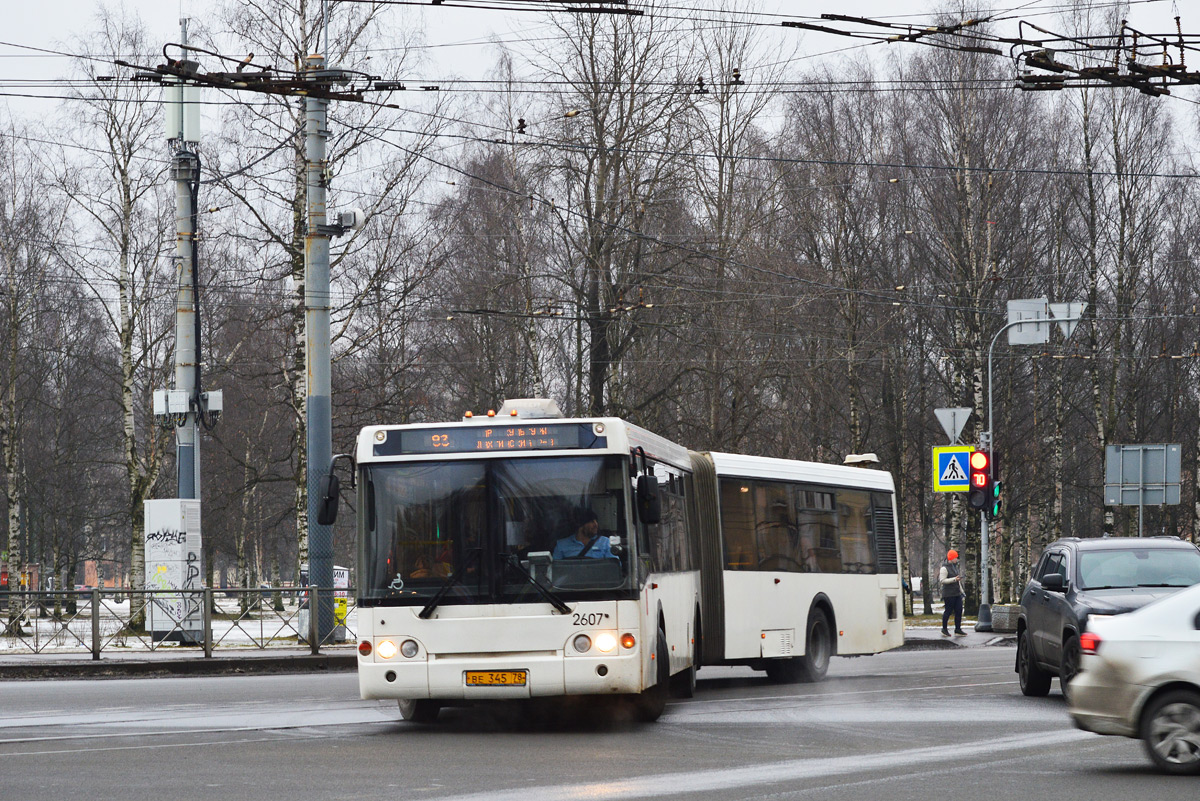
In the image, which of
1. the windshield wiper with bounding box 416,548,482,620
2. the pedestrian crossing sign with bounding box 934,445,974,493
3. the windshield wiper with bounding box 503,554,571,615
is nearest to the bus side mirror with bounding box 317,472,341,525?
the windshield wiper with bounding box 416,548,482,620

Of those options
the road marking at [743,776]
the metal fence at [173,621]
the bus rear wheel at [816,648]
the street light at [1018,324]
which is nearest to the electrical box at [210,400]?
the metal fence at [173,621]

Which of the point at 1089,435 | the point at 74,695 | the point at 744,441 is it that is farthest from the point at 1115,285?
the point at 74,695

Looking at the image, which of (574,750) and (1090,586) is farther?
(1090,586)

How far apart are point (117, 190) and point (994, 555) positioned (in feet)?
106

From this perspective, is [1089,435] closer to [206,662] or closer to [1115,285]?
[1115,285]

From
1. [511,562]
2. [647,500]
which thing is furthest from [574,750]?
[647,500]

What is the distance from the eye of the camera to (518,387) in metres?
42.8

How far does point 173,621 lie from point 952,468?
14.0 meters

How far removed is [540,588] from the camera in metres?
13.3

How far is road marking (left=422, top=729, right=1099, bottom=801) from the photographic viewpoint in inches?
370

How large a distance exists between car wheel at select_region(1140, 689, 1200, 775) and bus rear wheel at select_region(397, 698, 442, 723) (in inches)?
249

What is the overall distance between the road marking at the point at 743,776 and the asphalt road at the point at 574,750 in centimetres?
2

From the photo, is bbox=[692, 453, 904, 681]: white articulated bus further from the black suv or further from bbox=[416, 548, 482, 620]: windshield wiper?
bbox=[416, 548, 482, 620]: windshield wiper

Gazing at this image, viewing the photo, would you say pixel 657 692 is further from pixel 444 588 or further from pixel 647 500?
pixel 444 588
